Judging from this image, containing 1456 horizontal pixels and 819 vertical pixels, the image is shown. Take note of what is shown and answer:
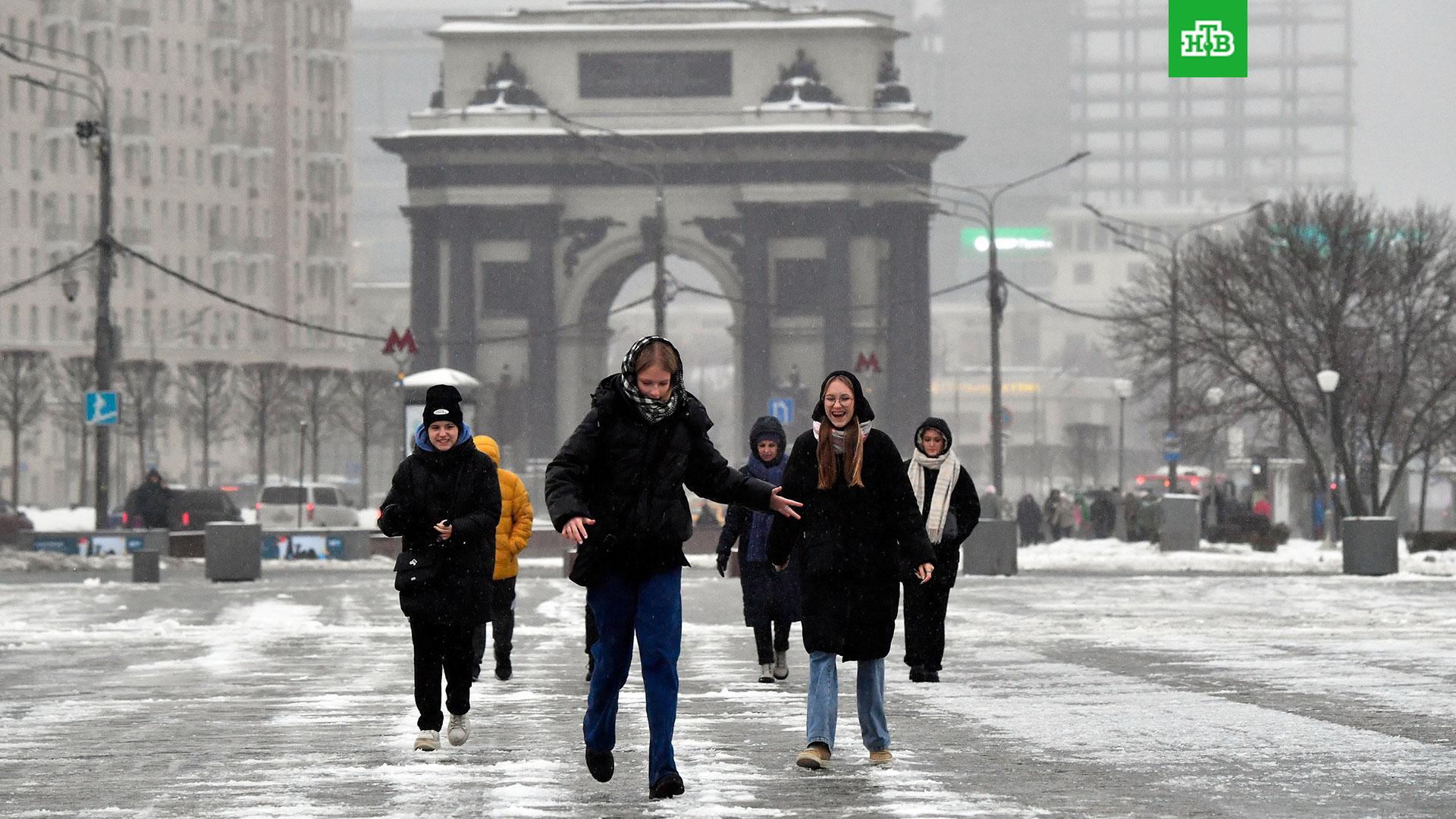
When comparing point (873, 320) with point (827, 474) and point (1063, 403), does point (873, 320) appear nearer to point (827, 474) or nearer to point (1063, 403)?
point (827, 474)

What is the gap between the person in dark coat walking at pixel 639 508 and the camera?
38.2ft

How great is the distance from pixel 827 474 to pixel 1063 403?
17423 centimetres

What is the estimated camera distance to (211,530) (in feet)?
123

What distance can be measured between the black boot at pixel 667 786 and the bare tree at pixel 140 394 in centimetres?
7602

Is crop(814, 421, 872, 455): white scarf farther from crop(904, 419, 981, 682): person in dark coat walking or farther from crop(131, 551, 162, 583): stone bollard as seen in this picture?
crop(131, 551, 162, 583): stone bollard

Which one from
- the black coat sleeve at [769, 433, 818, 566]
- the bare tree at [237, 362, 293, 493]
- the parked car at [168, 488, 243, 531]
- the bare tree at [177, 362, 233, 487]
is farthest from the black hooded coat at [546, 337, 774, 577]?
the bare tree at [237, 362, 293, 493]

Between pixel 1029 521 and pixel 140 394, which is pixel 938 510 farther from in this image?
pixel 140 394

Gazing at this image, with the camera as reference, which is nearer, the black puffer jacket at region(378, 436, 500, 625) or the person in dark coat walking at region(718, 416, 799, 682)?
the black puffer jacket at region(378, 436, 500, 625)

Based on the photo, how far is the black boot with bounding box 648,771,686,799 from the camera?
450 inches

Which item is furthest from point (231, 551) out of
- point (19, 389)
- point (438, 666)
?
point (19, 389)

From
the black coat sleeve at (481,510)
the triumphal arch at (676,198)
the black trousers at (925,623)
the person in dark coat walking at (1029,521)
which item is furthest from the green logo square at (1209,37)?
the triumphal arch at (676,198)

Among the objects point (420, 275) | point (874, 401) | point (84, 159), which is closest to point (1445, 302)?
point (874, 401)

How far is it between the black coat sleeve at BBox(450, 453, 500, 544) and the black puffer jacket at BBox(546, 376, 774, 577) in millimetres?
1534

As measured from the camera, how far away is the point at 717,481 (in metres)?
12.0
